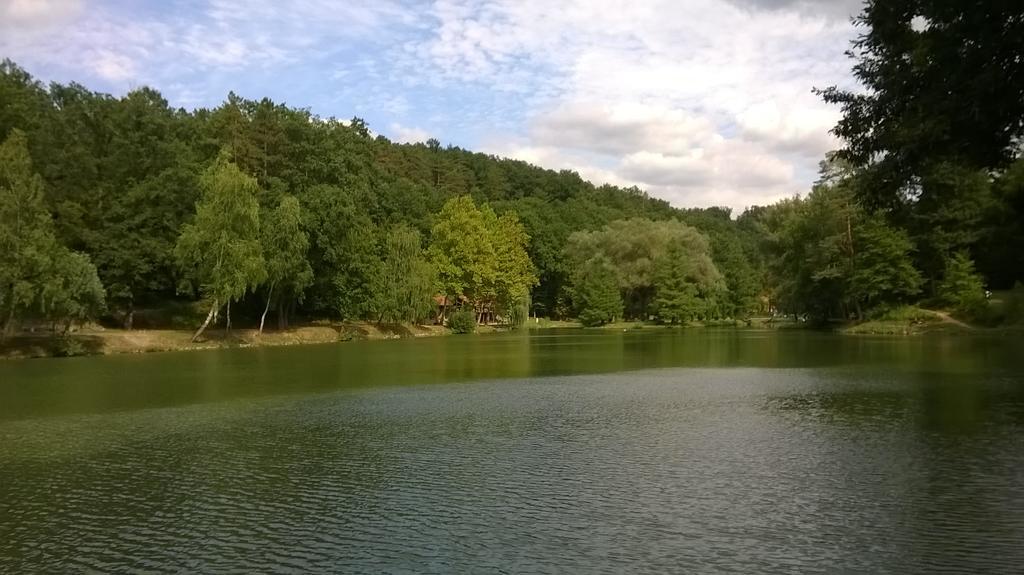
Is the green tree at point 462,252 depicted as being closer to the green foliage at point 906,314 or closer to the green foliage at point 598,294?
the green foliage at point 598,294

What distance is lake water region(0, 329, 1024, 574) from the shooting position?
32.5 feet

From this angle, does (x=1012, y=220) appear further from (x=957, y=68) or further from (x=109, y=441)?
(x=109, y=441)

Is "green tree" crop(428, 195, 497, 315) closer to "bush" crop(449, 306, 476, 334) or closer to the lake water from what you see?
"bush" crop(449, 306, 476, 334)

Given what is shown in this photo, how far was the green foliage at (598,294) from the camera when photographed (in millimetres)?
85562

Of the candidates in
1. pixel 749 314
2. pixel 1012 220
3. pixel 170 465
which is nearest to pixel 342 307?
pixel 170 465

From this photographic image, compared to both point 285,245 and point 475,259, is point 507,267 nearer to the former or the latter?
point 475,259

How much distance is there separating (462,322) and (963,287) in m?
43.3

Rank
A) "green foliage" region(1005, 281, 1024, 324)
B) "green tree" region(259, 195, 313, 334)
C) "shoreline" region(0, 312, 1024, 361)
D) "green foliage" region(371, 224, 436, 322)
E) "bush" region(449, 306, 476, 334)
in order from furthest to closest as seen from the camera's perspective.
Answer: "bush" region(449, 306, 476, 334) < "green foliage" region(371, 224, 436, 322) < "green foliage" region(1005, 281, 1024, 324) < "green tree" region(259, 195, 313, 334) < "shoreline" region(0, 312, 1024, 361)

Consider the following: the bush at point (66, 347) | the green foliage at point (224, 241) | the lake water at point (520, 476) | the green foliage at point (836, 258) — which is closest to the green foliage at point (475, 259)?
the green foliage at point (836, 258)

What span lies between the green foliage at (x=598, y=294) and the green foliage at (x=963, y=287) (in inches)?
1388

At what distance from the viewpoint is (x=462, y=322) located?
76250 mm

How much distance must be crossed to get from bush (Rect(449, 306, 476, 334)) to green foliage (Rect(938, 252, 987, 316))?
1633 inches

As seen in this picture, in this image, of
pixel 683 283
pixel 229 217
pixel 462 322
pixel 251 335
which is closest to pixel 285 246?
pixel 229 217

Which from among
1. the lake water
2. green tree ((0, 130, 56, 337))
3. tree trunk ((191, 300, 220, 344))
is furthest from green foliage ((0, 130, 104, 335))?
the lake water
